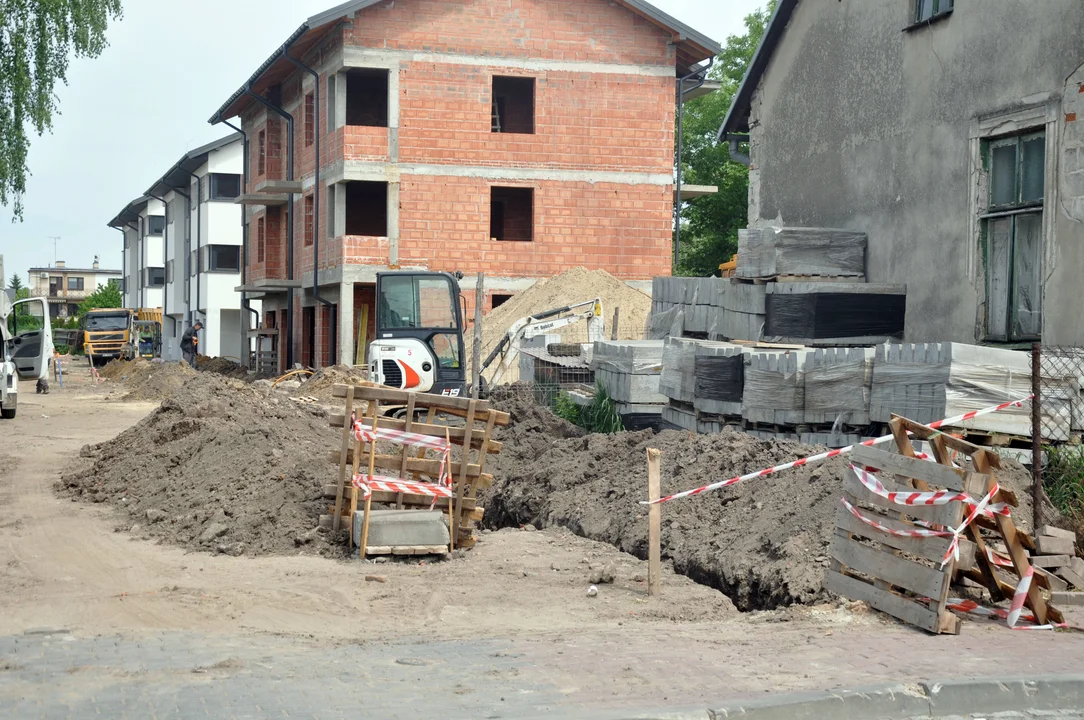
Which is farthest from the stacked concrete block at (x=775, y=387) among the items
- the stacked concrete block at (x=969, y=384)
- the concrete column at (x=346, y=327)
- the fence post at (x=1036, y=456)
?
the concrete column at (x=346, y=327)

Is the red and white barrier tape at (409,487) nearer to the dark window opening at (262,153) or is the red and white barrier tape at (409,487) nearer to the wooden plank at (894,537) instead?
the wooden plank at (894,537)

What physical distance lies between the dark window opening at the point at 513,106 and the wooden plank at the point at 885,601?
2792 cm

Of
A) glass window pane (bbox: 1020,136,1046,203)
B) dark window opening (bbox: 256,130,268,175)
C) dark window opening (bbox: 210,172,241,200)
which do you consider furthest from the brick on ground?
dark window opening (bbox: 210,172,241,200)

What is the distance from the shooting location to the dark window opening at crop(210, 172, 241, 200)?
54.0 meters

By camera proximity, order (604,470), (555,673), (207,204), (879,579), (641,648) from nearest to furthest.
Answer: (555,673)
(641,648)
(879,579)
(604,470)
(207,204)

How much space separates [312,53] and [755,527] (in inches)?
1062

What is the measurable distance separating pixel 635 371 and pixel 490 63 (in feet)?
56.4

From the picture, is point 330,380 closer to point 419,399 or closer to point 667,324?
point 667,324

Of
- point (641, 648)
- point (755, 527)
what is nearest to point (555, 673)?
point (641, 648)

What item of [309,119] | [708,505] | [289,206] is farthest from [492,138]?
[708,505]

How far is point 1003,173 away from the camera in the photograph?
13.1 m

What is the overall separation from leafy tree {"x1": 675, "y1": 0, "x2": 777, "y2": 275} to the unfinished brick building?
14554 millimetres

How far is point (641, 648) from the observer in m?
7.11

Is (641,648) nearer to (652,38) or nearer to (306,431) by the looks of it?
(306,431)
